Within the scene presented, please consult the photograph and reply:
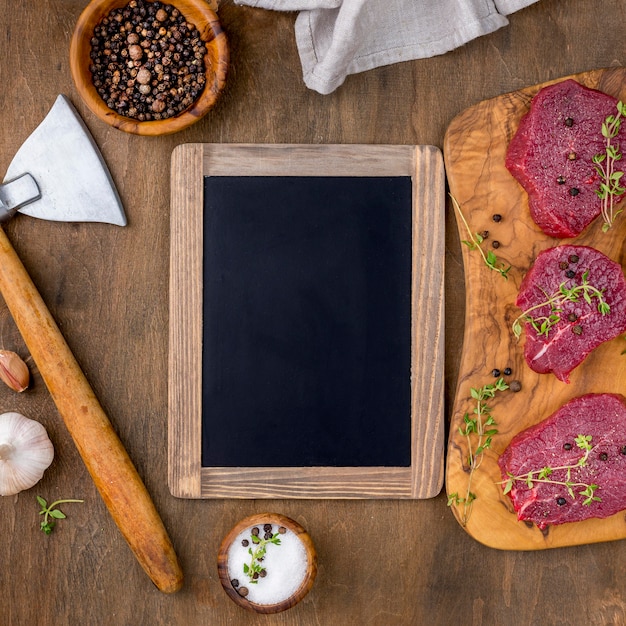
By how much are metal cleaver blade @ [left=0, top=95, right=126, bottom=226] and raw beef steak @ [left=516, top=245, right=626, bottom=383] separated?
91cm

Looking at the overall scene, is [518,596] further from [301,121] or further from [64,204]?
[64,204]

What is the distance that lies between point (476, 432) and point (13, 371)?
1.00 m

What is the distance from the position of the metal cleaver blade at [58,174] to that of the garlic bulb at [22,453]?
44cm

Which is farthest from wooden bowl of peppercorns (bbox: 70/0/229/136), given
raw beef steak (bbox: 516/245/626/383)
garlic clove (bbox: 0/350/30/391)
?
raw beef steak (bbox: 516/245/626/383)

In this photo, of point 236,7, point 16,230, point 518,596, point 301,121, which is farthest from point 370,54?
point 518,596

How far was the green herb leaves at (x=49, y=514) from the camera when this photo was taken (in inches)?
54.3

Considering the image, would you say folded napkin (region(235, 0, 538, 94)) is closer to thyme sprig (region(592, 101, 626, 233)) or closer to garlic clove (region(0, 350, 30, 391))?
thyme sprig (region(592, 101, 626, 233))

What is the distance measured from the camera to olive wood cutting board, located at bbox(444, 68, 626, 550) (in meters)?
1.36

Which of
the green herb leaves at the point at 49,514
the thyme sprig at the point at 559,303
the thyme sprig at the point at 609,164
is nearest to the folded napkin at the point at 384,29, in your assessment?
the thyme sprig at the point at 609,164

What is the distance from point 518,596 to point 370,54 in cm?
123

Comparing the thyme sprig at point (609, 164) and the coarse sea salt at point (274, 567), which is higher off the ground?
the thyme sprig at point (609, 164)

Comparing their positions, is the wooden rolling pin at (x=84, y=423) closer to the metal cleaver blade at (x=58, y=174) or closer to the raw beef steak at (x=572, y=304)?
the metal cleaver blade at (x=58, y=174)

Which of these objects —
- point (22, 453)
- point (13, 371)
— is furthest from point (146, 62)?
A: point (22, 453)

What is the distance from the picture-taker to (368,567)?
1.41 m
